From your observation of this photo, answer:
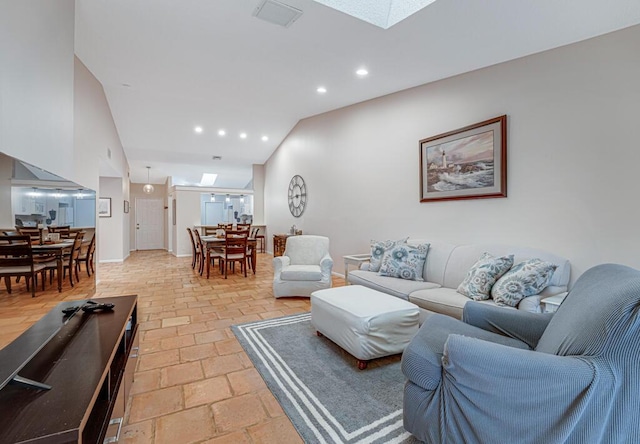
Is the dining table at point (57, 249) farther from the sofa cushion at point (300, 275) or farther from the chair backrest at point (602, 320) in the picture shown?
the sofa cushion at point (300, 275)

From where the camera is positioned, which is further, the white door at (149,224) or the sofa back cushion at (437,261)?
the white door at (149,224)

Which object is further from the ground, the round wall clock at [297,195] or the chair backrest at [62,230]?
the round wall clock at [297,195]

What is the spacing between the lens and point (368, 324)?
6.75 ft

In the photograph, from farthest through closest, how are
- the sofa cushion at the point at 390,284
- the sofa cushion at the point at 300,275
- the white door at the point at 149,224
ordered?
1. the white door at the point at 149,224
2. the sofa cushion at the point at 300,275
3. the sofa cushion at the point at 390,284

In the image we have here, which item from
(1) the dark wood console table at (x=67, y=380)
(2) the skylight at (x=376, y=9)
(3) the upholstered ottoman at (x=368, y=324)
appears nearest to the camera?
(1) the dark wood console table at (x=67, y=380)

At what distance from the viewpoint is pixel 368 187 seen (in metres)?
4.58

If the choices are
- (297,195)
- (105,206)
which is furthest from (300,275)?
(105,206)

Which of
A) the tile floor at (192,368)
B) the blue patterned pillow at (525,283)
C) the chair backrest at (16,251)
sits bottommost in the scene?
the tile floor at (192,368)

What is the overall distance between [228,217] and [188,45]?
8.74 meters

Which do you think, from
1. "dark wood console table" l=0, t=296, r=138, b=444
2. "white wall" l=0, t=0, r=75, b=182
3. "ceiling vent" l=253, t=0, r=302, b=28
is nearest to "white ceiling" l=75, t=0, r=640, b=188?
"ceiling vent" l=253, t=0, r=302, b=28

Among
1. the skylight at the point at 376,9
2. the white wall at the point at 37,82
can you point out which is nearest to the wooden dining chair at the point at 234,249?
the white wall at the point at 37,82

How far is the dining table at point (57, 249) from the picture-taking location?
1.28 m

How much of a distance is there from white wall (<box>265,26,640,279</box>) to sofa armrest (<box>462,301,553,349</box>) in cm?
120

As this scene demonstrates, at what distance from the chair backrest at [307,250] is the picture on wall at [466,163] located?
1.57m
